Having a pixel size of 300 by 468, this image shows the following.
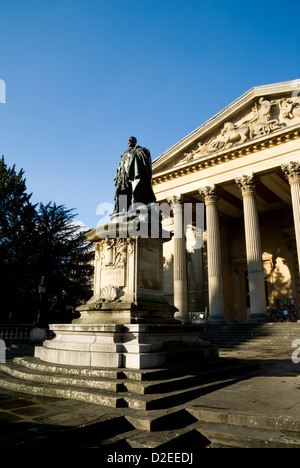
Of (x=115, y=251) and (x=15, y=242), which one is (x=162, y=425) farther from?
(x=15, y=242)

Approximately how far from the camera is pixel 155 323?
241 inches

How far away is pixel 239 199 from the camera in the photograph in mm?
26609

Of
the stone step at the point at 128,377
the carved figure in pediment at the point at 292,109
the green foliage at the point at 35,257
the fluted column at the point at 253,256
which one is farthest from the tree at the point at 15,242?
the carved figure in pediment at the point at 292,109

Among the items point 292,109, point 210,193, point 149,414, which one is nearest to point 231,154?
point 210,193

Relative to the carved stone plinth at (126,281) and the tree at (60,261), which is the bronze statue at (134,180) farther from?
the tree at (60,261)

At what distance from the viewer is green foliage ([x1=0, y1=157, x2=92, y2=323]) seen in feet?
80.0

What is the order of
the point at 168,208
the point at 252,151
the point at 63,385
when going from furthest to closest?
the point at 168,208 → the point at 252,151 → the point at 63,385

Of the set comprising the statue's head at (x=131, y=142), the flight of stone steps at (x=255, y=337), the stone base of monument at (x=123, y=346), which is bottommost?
the flight of stone steps at (x=255, y=337)

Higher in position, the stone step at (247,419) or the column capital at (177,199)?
the column capital at (177,199)

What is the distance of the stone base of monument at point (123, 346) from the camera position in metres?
5.29

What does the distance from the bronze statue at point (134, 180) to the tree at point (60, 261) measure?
19.8 m

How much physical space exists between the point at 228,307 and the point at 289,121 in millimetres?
14586
